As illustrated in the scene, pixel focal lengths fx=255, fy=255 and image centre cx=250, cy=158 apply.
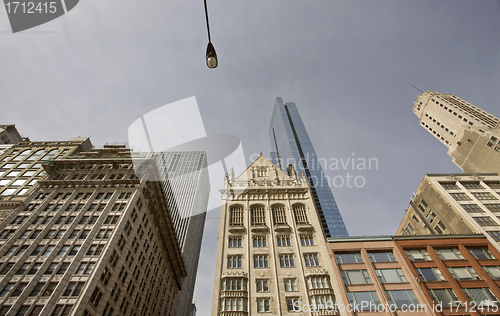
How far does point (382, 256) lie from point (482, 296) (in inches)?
468

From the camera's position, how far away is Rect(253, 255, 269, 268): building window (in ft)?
124

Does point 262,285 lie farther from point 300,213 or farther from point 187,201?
point 187,201

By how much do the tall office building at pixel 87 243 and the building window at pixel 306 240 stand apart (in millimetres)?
30963

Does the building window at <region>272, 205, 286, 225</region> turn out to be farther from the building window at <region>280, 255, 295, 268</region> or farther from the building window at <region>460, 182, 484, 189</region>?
the building window at <region>460, 182, 484, 189</region>

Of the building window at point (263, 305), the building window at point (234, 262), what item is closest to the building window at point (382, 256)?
the building window at point (263, 305)

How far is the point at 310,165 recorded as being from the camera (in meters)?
160

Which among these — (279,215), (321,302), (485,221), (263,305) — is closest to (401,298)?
(321,302)

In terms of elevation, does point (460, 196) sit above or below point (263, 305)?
above

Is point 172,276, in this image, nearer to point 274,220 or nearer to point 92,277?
point 92,277

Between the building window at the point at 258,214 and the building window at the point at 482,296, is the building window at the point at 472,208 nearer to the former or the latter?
the building window at the point at 482,296

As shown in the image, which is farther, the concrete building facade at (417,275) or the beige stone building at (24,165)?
the beige stone building at (24,165)

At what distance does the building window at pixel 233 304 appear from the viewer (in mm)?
32219

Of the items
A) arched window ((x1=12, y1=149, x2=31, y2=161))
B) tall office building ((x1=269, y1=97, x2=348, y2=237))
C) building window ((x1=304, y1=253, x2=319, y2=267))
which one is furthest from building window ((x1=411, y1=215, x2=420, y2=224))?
arched window ((x1=12, y1=149, x2=31, y2=161))

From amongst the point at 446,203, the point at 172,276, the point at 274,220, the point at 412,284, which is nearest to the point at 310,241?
the point at 274,220
